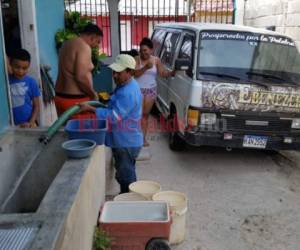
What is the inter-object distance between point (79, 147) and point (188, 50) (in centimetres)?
337

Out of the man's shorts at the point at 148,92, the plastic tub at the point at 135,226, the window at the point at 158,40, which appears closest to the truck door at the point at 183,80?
the man's shorts at the point at 148,92

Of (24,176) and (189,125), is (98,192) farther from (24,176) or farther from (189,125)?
(189,125)

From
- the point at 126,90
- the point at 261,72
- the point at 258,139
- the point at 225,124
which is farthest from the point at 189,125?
the point at 126,90

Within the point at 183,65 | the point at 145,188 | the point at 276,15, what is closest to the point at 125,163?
the point at 145,188

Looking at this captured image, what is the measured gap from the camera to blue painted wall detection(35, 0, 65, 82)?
20.8 ft

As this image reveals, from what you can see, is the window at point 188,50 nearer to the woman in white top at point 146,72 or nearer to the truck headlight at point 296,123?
the woman in white top at point 146,72

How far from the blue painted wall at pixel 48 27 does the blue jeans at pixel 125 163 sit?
3.06 m

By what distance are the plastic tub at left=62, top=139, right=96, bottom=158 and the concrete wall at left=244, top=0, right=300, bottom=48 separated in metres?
7.21

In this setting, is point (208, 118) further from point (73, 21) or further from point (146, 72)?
point (73, 21)

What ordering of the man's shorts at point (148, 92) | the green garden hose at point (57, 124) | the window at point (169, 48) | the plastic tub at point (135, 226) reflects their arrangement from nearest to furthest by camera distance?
the plastic tub at point (135, 226) < the green garden hose at point (57, 124) < the man's shorts at point (148, 92) < the window at point (169, 48)

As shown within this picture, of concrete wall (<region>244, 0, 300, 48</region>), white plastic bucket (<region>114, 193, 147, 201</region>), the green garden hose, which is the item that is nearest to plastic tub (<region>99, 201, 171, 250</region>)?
white plastic bucket (<region>114, 193, 147, 201</region>)

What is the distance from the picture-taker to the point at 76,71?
451 cm

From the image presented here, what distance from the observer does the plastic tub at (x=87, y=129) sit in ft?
10.8

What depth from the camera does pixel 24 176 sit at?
3586 millimetres
